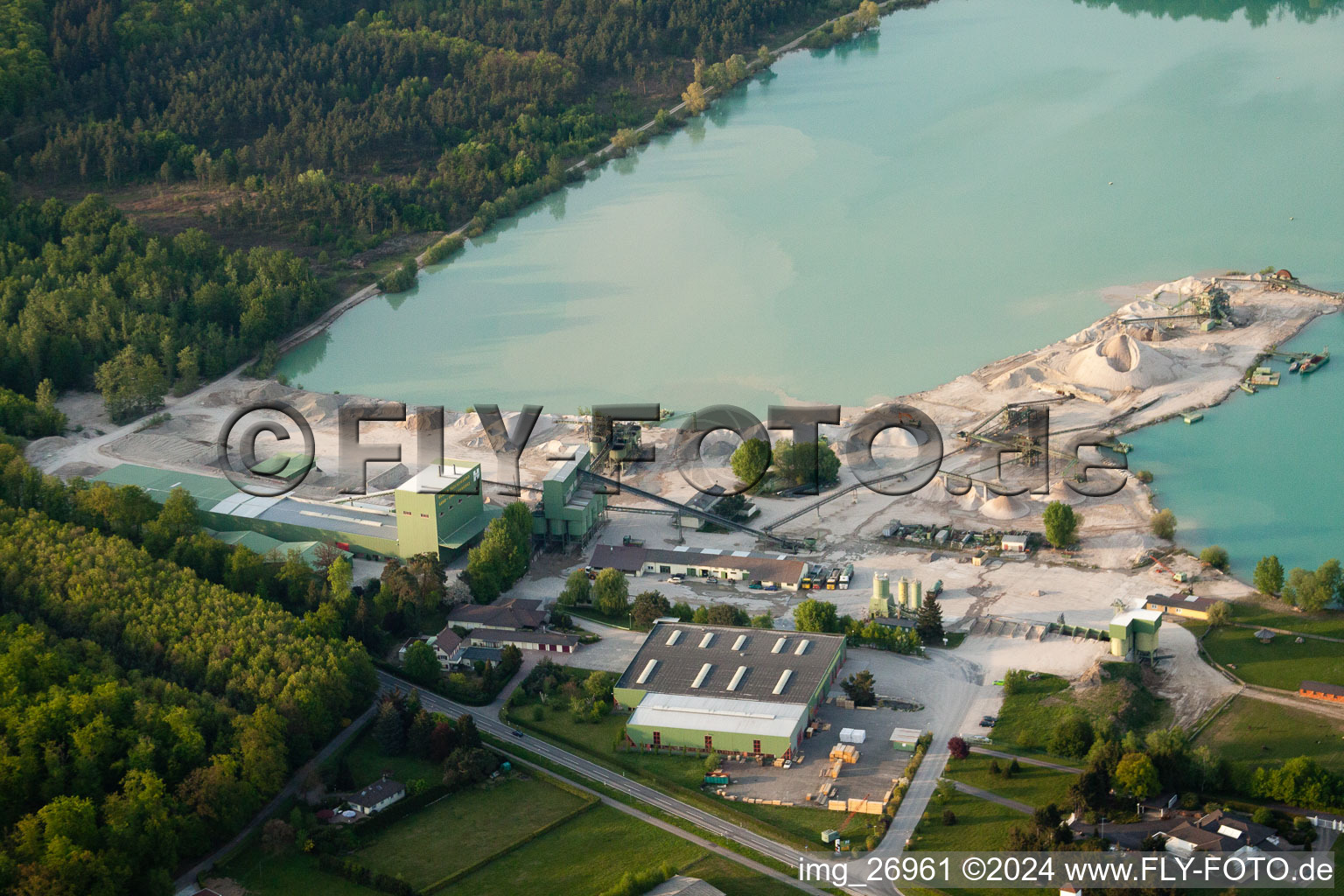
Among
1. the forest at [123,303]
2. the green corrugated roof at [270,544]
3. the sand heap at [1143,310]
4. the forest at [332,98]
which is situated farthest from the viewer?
the forest at [332,98]

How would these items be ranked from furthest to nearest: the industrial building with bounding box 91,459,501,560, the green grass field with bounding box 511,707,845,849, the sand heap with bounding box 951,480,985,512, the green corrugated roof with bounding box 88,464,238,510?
the green corrugated roof with bounding box 88,464,238,510 < the sand heap with bounding box 951,480,985,512 < the industrial building with bounding box 91,459,501,560 < the green grass field with bounding box 511,707,845,849

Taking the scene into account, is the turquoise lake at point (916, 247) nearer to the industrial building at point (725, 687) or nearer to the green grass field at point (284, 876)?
the industrial building at point (725, 687)

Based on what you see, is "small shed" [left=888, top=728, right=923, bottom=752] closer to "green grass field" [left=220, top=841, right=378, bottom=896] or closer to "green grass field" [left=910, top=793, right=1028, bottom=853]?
"green grass field" [left=910, top=793, right=1028, bottom=853]

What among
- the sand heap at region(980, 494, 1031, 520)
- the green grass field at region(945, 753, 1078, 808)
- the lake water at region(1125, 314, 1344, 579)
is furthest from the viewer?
the sand heap at region(980, 494, 1031, 520)

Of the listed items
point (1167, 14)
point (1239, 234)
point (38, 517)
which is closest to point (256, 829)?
point (38, 517)

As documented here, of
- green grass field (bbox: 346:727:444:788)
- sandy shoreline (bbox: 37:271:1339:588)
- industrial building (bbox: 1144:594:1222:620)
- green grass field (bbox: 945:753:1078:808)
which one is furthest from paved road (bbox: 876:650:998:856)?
green grass field (bbox: 346:727:444:788)

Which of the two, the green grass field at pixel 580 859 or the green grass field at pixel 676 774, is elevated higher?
the green grass field at pixel 676 774

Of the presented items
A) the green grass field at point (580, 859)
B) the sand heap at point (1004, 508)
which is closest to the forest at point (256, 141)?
the sand heap at point (1004, 508)
